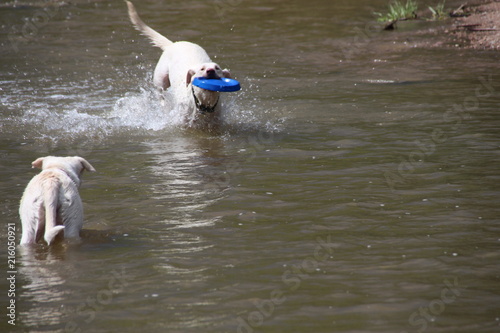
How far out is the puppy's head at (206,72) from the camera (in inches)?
368

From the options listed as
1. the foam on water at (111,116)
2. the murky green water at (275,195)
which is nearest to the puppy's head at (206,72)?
the foam on water at (111,116)

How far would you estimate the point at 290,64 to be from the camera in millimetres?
14055

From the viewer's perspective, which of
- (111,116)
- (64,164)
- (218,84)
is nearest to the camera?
(64,164)

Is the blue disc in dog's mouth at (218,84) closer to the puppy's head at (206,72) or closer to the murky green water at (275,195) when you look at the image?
the puppy's head at (206,72)

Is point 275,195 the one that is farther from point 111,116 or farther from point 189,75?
point 111,116

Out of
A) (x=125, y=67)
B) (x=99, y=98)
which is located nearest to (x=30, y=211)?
(x=99, y=98)

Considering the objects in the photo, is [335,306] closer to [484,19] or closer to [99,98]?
[99,98]

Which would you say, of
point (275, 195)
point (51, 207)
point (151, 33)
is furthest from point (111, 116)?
point (51, 207)

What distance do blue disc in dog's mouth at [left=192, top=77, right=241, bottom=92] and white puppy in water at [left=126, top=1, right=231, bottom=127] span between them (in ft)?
0.55

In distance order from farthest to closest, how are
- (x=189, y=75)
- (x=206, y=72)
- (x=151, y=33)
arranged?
1. (x=151, y=33)
2. (x=189, y=75)
3. (x=206, y=72)

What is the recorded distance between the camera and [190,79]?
9.72m

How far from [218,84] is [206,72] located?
411mm

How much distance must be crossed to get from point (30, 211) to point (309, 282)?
7.50 ft

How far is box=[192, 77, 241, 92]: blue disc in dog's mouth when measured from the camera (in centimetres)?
895
